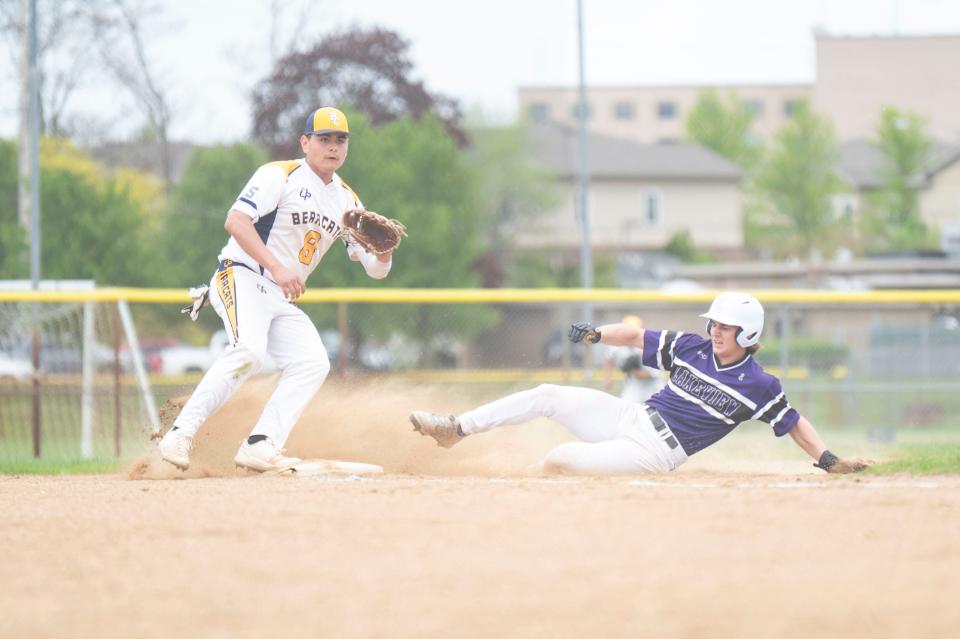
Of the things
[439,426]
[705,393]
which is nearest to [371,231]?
[439,426]

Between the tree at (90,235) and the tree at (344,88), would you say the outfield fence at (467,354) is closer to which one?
the tree at (90,235)

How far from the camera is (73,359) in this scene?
14.7 metres

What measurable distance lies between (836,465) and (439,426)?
2.17 meters

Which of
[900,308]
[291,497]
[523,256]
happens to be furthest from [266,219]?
[523,256]

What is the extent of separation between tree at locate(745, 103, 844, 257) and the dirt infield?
43.7 m

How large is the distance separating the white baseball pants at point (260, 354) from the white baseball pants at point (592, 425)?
0.92m

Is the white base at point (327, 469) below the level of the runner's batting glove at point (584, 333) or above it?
below

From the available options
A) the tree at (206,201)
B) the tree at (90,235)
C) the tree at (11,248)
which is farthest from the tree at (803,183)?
the tree at (90,235)

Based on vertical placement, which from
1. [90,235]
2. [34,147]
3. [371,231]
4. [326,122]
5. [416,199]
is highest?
[416,199]

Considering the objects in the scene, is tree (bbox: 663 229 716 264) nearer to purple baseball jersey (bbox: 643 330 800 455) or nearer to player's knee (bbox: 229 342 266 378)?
purple baseball jersey (bbox: 643 330 800 455)

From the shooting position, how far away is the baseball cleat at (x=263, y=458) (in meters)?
7.51

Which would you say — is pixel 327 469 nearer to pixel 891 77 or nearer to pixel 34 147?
pixel 34 147

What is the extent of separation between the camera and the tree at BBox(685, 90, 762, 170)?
7100cm

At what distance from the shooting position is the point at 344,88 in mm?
39062
